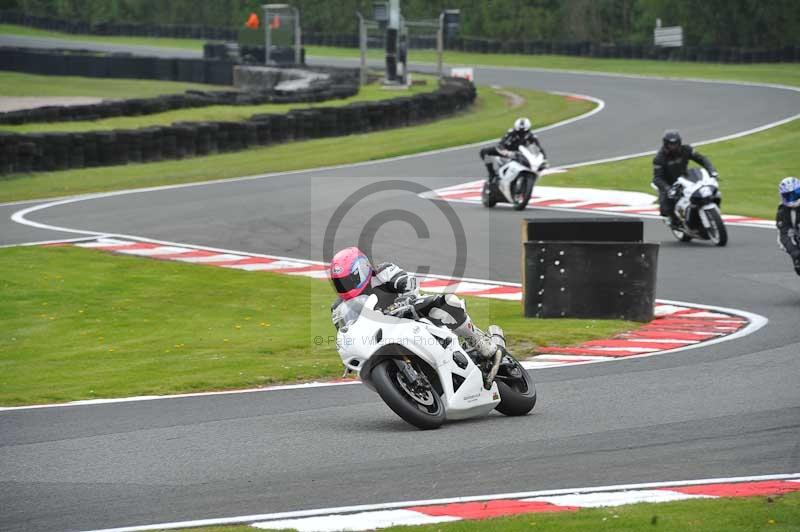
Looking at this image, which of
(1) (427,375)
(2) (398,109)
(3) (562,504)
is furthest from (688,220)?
(2) (398,109)

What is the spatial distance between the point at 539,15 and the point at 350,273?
66.0 m

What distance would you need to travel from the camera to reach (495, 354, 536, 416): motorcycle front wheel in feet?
31.7

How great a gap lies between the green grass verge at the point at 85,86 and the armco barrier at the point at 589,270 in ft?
104

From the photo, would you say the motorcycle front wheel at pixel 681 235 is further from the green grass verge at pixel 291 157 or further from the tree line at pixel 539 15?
the tree line at pixel 539 15

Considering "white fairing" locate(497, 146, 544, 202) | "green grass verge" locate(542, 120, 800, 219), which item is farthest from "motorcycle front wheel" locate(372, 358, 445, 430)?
"green grass verge" locate(542, 120, 800, 219)

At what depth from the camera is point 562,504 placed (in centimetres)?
714

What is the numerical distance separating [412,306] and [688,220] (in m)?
11.4

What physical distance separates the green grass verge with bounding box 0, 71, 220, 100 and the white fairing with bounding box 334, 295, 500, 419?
36671 mm

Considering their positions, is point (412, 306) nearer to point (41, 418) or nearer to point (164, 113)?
point (41, 418)

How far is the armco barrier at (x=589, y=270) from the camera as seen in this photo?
14352 millimetres

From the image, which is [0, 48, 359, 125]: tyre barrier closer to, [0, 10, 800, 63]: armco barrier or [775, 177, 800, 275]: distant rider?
[0, 10, 800, 63]: armco barrier

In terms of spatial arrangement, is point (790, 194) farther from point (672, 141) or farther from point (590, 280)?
point (672, 141)

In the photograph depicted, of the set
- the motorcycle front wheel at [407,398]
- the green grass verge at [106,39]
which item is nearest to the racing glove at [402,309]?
the motorcycle front wheel at [407,398]

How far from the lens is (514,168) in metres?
22.8
